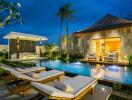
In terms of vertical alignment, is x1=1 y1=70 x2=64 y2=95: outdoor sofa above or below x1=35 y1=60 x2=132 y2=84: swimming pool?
above

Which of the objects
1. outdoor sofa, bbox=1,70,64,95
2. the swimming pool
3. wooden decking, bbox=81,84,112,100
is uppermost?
outdoor sofa, bbox=1,70,64,95

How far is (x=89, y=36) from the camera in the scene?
17.1m

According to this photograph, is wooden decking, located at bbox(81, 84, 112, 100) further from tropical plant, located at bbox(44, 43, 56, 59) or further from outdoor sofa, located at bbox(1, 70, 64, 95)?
tropical plant, located at bbox(44, 43, 56, 59)

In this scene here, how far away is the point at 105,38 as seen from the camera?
52.0ft

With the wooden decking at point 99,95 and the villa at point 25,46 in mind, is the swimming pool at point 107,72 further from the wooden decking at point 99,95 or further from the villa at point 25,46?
the villa at point 25,46

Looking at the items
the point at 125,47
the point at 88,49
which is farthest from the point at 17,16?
the point at 88,49

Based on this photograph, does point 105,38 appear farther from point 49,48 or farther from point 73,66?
point 49,48

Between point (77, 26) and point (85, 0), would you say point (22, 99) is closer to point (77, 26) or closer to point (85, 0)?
point (85, 0)

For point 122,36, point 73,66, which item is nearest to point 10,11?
point 73,66

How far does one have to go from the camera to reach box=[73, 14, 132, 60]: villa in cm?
1401

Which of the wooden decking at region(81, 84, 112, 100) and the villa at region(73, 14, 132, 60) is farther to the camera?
the villa at region(73, 14, 132, 60)

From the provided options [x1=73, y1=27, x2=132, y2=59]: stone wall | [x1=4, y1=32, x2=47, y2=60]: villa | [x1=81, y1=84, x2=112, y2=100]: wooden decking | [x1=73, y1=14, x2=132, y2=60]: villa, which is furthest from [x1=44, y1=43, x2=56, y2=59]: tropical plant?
[x1=81, y1=84, x2=112, y2=100]: wooden decking

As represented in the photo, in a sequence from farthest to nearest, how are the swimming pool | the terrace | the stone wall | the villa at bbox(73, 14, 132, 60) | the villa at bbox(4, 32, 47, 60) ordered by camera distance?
the villa at bbox(4, 32, 47, 60)
the villa at bbox(73, 14, 132, 60)
the stone wall
the swimming pool
the terrace

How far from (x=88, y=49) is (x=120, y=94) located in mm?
12641
